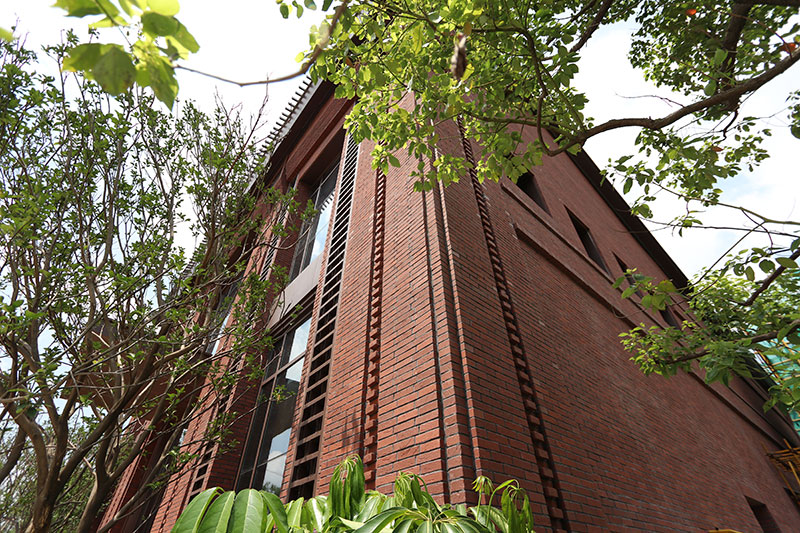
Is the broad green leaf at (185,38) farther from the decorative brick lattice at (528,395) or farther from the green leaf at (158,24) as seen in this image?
the decorative brick lattice at (528,395)

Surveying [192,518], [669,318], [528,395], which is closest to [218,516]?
[192,518]

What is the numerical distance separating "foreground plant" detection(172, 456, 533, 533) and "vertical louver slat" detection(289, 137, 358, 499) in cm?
276

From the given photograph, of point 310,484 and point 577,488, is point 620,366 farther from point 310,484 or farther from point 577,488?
point 310,484

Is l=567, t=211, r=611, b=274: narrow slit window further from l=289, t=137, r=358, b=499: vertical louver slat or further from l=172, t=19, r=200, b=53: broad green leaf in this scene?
l=172, t=19, r=200, b=53: broad green leaf

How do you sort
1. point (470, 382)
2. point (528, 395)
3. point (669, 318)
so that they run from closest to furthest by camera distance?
point (470, 382) < point (528, 395) < point (669, 318)

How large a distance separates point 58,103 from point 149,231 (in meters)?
1.79

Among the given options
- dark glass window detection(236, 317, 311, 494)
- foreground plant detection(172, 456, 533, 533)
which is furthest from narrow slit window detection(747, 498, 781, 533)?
foreground plant detection(172, 456, 533, 533)

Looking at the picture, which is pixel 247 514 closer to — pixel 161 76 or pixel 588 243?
pixel 161 76

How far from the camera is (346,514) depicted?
1808 mm

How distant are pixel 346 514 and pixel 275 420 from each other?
5.09 meters

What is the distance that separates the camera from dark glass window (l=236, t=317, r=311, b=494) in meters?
5.70

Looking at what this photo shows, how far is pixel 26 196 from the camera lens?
4004 millimetres

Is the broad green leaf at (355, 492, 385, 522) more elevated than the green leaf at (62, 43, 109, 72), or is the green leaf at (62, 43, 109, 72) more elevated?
the green leaf at (62, 43, 109, 72)

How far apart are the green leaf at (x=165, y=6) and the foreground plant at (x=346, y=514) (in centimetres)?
151
